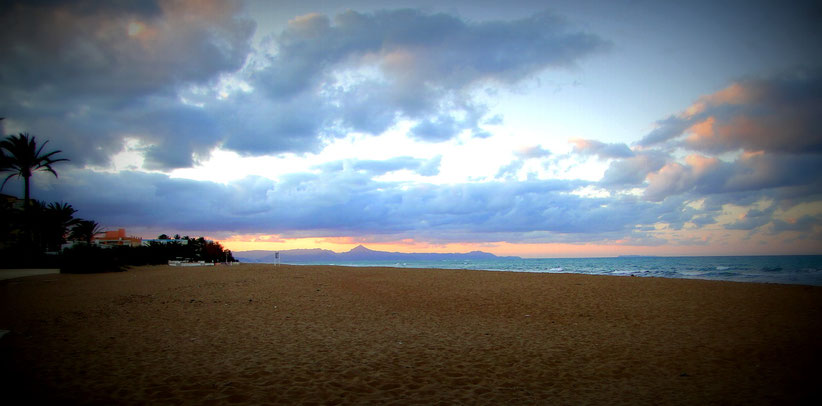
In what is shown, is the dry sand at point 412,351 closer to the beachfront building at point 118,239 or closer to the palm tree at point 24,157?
the palm tree at point 24,157

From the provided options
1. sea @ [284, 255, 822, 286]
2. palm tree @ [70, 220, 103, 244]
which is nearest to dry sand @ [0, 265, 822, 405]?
sea @ [284, 255, 822, 286]

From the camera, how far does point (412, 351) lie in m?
7.92

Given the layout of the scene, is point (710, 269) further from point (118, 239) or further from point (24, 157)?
point (118, 239)

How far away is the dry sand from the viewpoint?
561cm

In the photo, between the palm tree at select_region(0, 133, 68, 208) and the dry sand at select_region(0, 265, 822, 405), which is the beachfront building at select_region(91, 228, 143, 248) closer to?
the palm tree at select_region(0, 133, 68, 208)

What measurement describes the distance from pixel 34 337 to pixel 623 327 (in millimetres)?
13965

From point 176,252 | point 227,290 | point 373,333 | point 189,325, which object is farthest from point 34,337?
point 176,252

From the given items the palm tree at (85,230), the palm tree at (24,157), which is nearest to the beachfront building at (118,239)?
the palm tree at (85,230)

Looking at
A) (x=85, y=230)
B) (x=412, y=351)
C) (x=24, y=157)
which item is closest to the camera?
(x=412, y=351)

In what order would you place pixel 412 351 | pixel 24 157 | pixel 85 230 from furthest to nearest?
pixel 85 230
pixel 24 157
pixel 412 351

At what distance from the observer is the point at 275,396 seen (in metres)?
5.35

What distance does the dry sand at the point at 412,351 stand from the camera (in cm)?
561

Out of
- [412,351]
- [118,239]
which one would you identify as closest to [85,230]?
[118,239]

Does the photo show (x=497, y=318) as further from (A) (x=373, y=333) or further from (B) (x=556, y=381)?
(B) (x=556, y=381)
